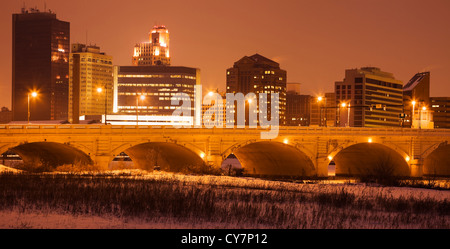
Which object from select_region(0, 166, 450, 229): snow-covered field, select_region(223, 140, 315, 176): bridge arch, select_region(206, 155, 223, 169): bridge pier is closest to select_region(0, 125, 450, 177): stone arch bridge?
select_region(223, 140, 315, 176): bridge arch

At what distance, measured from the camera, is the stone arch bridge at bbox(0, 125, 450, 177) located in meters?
57.5

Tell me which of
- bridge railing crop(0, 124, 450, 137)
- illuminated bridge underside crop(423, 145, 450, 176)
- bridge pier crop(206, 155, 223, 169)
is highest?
bridge railing crop(0, 124, 450, 137)

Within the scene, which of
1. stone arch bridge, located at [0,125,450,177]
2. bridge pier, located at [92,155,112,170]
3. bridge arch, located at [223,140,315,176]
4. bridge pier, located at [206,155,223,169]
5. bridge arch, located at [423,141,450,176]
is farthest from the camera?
bridge arch, located at [423,141,450,176]

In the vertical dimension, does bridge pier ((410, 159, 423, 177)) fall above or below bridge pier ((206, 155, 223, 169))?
below

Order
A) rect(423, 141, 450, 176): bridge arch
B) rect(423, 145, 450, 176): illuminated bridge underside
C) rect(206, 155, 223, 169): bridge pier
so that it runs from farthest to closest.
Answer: rect(423, 145, 450, 176): illuminated bridge underside → rect(423, 141, 450, 176): bridge arch → rect(206, 155, 223, 169): bridge pier

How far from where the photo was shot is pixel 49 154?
65.8m

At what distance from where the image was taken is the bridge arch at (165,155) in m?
64.7

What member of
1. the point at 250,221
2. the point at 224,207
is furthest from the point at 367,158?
the point at 250,221

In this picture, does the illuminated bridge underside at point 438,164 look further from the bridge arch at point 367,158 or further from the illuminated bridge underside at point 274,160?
the illuminated bridge underside at point 274,160

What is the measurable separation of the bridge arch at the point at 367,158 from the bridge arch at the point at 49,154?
2935 cm

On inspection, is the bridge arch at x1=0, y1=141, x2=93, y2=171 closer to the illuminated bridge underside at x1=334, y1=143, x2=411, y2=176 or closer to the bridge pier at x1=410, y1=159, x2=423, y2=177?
the illuminated bridge underside at x1=334, y1=143, x2=411, y2=176

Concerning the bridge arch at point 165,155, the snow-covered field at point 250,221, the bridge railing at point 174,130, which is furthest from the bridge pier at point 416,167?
the snow-covered field at point 250,221

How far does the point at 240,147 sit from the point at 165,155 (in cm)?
940
